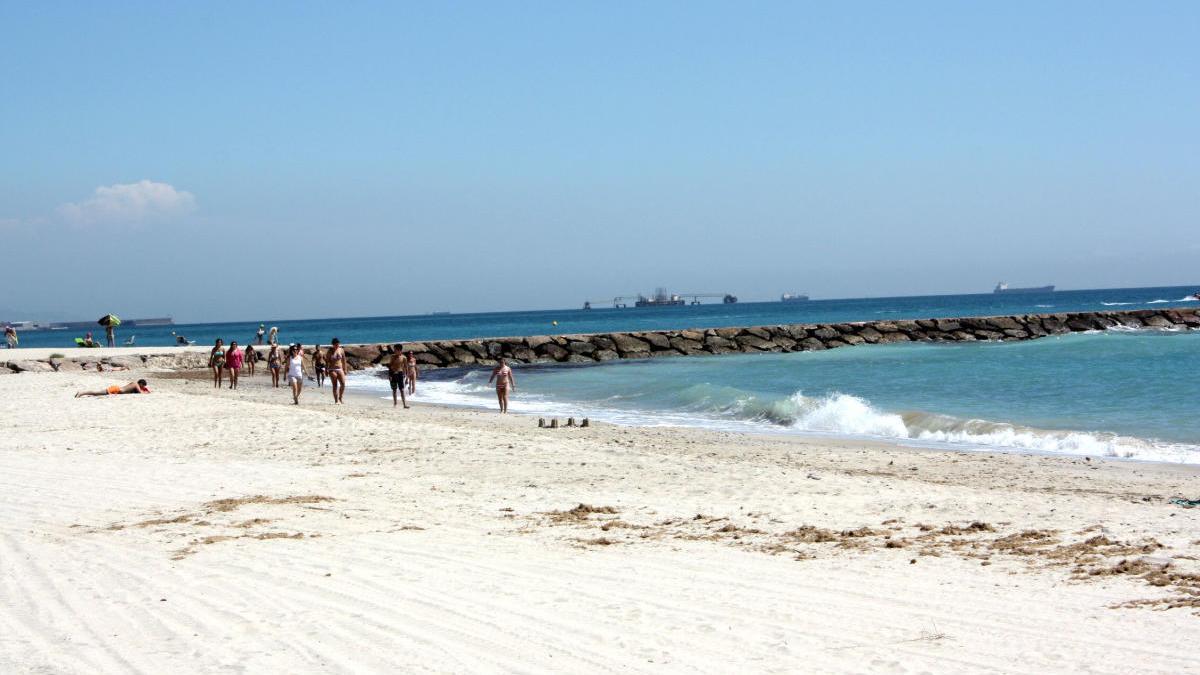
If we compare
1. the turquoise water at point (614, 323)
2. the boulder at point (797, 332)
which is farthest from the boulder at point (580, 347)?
the turquoise water at point (614, 323)

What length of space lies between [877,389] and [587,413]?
310 inches

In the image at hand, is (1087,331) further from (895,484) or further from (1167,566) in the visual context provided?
(1167,566)

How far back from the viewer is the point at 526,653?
472 centimetres

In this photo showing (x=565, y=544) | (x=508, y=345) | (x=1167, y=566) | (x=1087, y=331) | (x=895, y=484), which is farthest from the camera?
(x=1087, y=331)

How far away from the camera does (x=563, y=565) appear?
21.4 ft

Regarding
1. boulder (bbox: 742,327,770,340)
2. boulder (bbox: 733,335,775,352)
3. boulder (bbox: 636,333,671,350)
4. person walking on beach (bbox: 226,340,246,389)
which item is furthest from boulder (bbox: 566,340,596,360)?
person walking on beach (bbox: 226,340,246,389)

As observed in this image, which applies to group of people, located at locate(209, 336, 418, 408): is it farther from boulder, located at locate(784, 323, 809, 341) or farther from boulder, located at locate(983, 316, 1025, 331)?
boulder, located at locate(983, 316, 1025, 331)

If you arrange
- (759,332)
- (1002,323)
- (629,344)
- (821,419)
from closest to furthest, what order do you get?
1. (821,419)
2. (629,344)
3. (759,332)
4. (1002,323)

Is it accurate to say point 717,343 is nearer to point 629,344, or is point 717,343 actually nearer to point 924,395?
point 629,344

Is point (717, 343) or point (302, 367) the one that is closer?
point (302, 367)

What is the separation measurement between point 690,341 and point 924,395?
2519 cm

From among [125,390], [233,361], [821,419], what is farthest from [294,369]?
[821,419]

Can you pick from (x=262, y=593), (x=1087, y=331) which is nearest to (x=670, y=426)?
(x=262, y=593)

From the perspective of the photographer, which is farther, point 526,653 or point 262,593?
point 262,593
